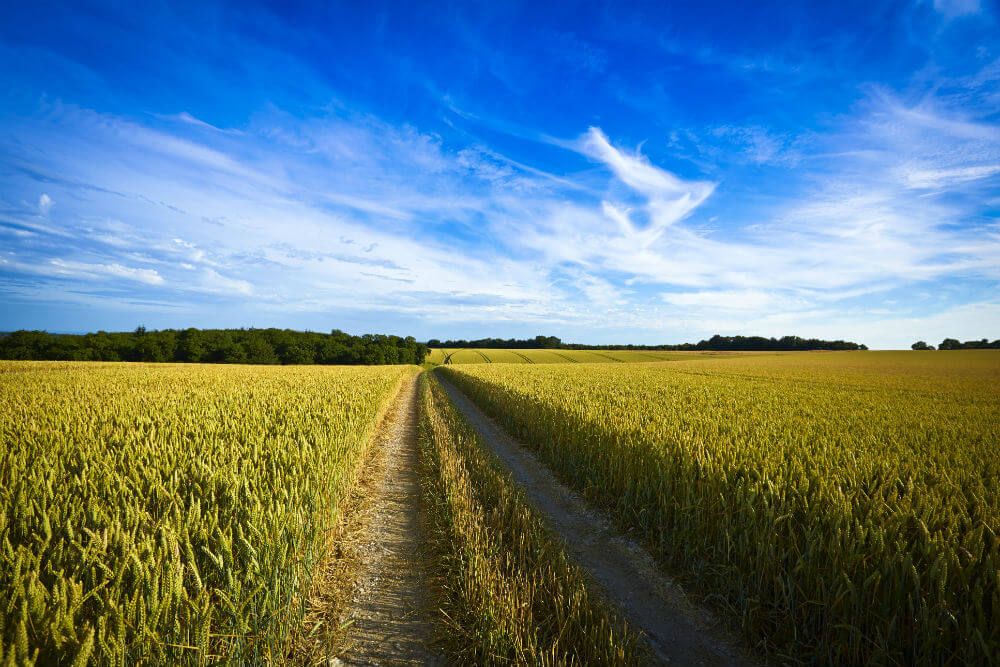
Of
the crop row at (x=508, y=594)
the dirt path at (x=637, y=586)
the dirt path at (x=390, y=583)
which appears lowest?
the dirt path at (x=637, y=586)

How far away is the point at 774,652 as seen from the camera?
3.51 metres

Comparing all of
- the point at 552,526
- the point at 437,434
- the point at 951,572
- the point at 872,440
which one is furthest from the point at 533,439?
the point at 951,572

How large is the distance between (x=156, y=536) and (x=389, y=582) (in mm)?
2494

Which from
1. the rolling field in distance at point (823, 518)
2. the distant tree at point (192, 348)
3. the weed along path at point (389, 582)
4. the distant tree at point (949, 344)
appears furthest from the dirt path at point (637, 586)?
the distant tree at point (949, 344)

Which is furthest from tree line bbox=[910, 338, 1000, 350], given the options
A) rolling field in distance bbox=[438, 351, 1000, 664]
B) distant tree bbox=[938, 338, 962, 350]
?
rolling field in distance bbox=[438, 351, 1000, 664]

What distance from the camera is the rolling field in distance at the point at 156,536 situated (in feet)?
6.50

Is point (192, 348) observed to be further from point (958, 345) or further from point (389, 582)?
point (958, 345)

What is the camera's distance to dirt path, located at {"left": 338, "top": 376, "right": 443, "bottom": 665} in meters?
3.38

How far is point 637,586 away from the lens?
4.48 m

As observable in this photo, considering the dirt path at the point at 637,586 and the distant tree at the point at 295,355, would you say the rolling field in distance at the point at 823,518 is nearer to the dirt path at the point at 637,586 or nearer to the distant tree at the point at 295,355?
the dirt path at the point at 637,586

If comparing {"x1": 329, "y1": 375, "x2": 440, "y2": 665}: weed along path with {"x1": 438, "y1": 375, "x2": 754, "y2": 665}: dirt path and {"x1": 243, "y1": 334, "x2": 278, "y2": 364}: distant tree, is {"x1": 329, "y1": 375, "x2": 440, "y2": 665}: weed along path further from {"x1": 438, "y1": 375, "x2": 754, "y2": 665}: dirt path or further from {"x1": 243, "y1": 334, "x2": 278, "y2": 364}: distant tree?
{"x1": 243, "y1": 334, "x2": 278, "y2": 364}: distant tree

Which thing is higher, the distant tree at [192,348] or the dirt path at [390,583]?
the distant tree at [192,348]

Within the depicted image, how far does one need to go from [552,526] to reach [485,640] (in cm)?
312

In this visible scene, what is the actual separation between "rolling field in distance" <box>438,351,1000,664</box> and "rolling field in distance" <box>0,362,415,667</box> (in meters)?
4.63
